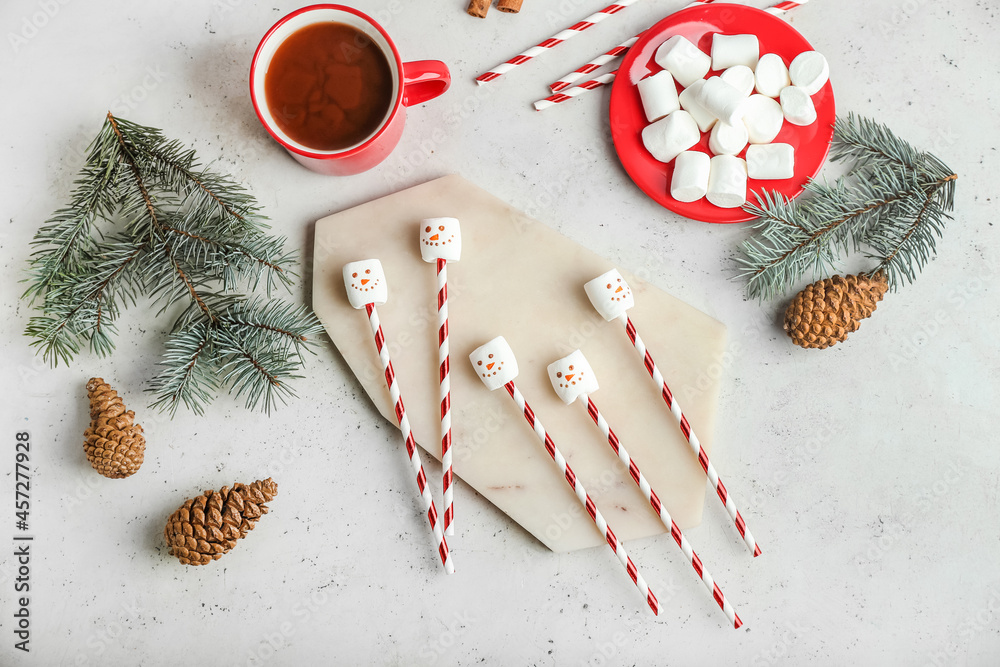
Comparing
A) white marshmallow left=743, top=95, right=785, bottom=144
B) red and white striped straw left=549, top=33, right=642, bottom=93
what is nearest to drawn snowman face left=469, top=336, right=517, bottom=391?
red and white striped straw left=549, top=33, right=642, bottom=93

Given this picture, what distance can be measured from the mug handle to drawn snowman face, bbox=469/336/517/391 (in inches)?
19.8

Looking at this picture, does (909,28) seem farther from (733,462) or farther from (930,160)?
(733,462)

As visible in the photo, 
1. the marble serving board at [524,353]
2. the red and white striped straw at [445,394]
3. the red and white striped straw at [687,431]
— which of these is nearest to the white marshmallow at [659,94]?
the marble serving board at [524,353]

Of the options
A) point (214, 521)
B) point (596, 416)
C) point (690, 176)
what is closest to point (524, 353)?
point (596, 416)

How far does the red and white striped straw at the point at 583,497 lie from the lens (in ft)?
3.99

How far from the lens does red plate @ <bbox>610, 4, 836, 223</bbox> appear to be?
4.09ft

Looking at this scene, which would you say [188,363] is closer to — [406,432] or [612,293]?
[406,432]

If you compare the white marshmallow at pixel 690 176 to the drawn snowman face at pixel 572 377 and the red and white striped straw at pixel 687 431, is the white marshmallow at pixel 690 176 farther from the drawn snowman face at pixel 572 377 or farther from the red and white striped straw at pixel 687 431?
the drawn snowman face at pixel 572 377

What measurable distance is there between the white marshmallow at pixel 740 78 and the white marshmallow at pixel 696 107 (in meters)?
0.05

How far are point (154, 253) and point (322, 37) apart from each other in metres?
0.52

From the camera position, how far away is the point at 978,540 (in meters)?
1.30

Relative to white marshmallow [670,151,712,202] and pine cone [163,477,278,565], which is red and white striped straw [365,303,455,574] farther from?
white marshmallow [670,151,712,202]

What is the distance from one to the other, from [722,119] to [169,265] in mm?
1116

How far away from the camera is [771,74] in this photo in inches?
48.6
